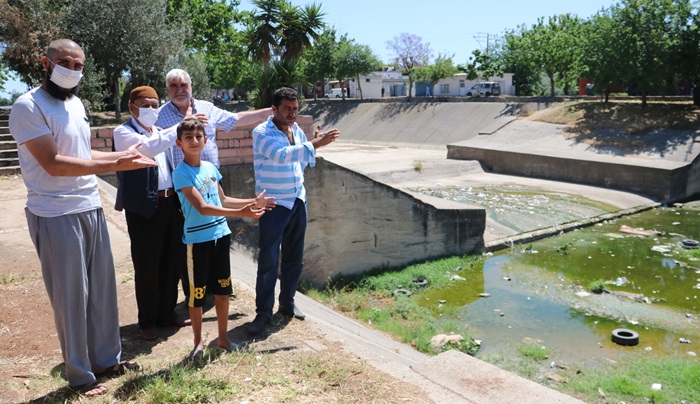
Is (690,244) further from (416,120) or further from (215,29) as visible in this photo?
(215,29)

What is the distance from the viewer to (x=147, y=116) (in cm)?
380

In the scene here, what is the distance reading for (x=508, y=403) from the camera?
3367 millimetres

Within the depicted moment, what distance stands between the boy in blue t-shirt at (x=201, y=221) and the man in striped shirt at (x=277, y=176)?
0.68m

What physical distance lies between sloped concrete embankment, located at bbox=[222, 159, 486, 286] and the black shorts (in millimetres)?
5803

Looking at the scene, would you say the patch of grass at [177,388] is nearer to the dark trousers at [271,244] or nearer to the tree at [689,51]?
the dark trousers at [271,244]

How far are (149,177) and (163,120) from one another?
1.77 feet

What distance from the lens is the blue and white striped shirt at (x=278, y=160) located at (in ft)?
13.7

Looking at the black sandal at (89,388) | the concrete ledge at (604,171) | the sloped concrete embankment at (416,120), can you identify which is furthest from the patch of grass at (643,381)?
the sloped concrete embankment at (416,120)

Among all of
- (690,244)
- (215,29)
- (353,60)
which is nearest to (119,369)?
(690,244)

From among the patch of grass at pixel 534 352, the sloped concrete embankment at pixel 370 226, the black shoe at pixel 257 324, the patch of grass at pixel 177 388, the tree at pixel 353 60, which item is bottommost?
the patch of grass at pixel 534 352

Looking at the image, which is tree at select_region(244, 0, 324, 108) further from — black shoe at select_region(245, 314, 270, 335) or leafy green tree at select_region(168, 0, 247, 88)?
black shoe at select_region(245, 314, 270, 335)

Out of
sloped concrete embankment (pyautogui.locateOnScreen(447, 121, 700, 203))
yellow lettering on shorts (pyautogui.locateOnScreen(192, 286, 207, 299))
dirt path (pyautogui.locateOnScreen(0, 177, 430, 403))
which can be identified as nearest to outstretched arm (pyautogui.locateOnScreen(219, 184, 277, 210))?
yellow lettering on shorts (pyautogui.locateOnScreen(192, 286, 207, 299))

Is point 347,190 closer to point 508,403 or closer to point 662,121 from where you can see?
point 508,403

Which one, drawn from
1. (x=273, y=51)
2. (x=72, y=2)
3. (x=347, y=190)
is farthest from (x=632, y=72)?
(x=72, y=2)
